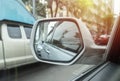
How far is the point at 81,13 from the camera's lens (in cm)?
181

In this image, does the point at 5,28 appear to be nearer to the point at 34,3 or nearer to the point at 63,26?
the point at 34,3

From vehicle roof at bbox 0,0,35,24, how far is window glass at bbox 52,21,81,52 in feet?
3.97

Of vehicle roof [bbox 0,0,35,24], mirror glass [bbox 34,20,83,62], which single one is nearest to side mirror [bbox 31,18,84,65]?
mirror glass [bbox 34,20,83,62]

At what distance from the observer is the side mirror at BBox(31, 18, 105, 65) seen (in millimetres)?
1028

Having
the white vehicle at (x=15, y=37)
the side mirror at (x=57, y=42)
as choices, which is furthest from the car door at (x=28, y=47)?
the side mirror at (x=57, y=42)

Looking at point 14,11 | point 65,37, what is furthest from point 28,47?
point 65,37

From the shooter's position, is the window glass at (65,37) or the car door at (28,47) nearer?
the window glass at (65,37)

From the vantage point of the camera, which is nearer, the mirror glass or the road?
the mirror glass

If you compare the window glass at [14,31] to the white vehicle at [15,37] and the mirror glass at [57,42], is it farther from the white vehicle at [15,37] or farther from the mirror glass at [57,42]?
the mirror glass at [57,42]

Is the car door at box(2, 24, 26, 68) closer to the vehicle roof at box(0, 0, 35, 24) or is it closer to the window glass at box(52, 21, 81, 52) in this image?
the vehicle roof at box(0, 0, 35, 24)

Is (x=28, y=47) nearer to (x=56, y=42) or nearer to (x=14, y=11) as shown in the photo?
(x=14, y=11)

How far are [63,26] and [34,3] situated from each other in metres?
0.95

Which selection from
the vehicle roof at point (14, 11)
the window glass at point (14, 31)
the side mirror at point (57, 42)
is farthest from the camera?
the window glass at point (14, 31)

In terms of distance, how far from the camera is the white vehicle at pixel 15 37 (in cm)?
250
